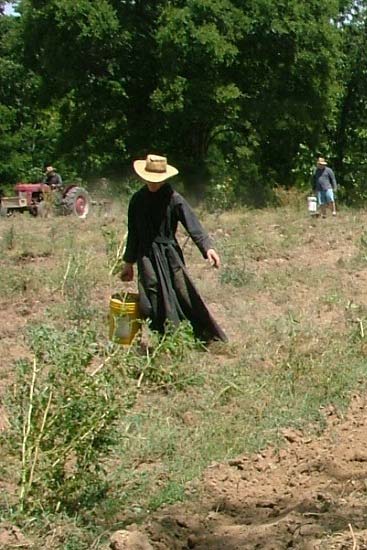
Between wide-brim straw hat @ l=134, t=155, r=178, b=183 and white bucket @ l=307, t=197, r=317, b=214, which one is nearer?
wide-brim straw hat @ l=134, t=155, r=178, b=183

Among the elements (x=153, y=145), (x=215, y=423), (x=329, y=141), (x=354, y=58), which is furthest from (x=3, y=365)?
(x=329, y=141)

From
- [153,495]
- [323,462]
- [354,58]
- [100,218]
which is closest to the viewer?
[153,495]

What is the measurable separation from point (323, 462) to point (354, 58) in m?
28.6

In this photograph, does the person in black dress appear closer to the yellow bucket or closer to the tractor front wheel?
the yellow bucket

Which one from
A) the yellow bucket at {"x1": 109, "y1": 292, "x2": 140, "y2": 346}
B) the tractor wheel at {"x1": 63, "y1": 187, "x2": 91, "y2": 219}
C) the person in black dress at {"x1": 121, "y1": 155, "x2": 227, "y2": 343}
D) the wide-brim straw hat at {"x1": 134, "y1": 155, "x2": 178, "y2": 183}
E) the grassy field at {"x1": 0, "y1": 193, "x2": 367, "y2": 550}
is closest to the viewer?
the grassy field at {"x1": 0, "y1": 193, "x2": 367, "y2": 550}

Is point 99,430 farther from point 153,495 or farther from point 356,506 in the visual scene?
point 356,506

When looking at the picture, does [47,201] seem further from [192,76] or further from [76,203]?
[192,76]

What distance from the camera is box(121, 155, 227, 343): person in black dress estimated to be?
7.58 m

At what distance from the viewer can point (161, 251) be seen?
7.69 metres

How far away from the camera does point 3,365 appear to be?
25.2 ft

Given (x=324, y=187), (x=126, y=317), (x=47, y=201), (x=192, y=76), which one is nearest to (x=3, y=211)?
(x=47, y=201)

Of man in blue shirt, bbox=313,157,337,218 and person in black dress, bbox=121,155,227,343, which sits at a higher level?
person in black dress, bbox=121,155,227,343

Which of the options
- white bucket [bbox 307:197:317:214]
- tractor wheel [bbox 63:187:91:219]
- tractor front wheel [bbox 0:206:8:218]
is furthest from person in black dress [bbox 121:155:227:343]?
tractor front wheel [bbox 0:206:8:218]

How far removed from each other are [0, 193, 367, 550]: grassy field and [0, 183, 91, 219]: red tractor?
760cm
